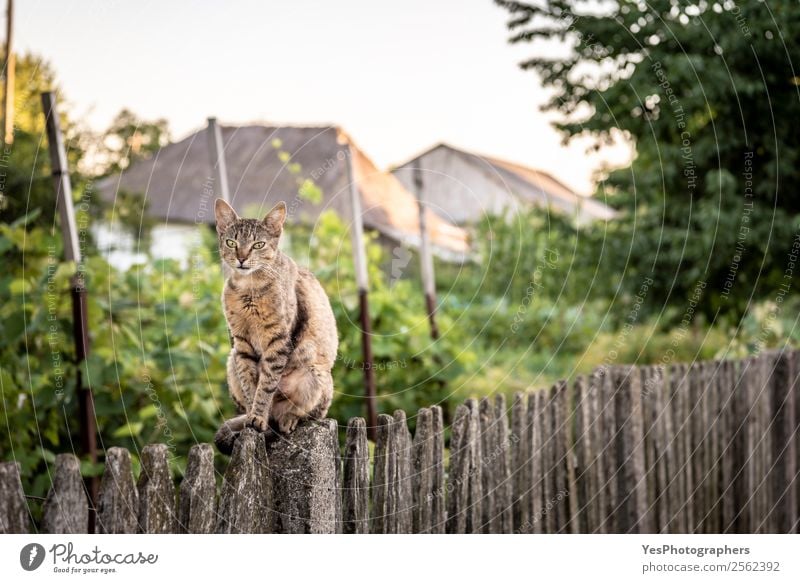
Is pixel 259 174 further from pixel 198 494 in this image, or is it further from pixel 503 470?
pixel 503 470

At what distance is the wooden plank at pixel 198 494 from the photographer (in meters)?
1.59

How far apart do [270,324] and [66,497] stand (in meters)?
0.54

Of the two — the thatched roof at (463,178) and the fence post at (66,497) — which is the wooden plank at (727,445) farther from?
the fence post at (66,497)

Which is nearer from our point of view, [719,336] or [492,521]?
[492,521]

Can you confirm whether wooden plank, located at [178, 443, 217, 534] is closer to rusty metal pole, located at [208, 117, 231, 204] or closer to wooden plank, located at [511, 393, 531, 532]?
rusty metal pole, located at [208, 117, 231, 204]

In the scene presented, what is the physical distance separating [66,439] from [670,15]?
258 centimetres

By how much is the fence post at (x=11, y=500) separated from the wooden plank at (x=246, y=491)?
349 mm

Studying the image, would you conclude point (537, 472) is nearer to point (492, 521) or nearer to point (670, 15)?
point (492, 521)

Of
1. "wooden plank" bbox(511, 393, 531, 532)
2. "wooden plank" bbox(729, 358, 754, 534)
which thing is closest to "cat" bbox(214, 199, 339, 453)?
"wooden plank" bbox(511, 393, 531, 532)

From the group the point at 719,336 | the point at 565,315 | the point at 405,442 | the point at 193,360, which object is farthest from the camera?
the point at 565,315

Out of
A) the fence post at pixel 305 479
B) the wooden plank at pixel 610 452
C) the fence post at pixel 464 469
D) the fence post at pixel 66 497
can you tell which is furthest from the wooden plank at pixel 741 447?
the fence post at pixel 66 497

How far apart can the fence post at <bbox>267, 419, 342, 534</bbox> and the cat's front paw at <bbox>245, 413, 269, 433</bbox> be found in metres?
0.17

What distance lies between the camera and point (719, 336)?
20.4 feet
